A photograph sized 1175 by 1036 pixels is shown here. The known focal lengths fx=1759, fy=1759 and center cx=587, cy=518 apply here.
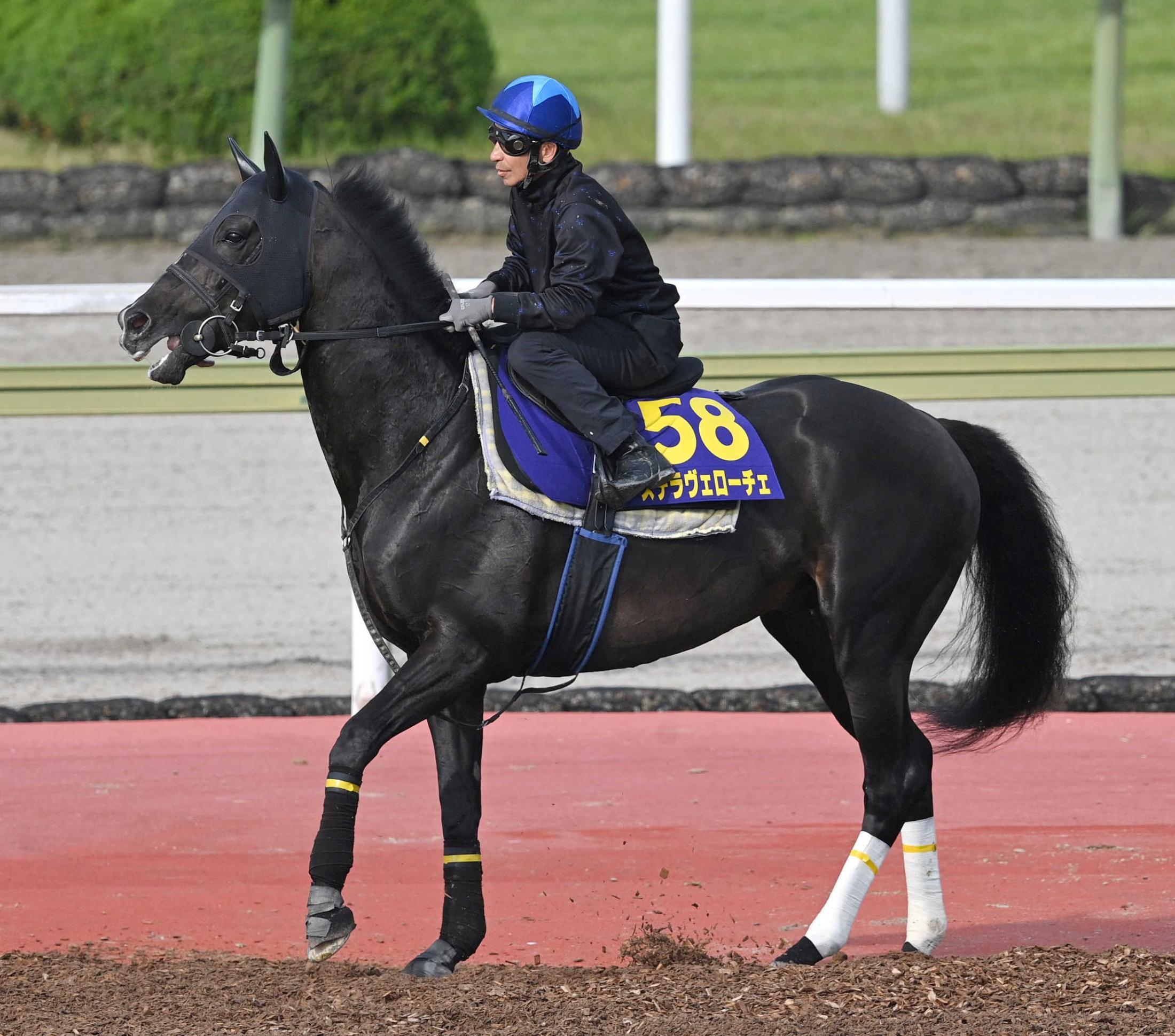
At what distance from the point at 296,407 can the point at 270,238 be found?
359 centimetres

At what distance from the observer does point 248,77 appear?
20.0 metres

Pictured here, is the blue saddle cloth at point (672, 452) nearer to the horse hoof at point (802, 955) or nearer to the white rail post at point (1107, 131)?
the horse hoof at point (802, 955)

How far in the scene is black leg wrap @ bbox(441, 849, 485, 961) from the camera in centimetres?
442

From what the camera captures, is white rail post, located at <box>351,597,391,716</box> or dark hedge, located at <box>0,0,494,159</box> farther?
dark hedge, located at <box>0,0,494,159</box>

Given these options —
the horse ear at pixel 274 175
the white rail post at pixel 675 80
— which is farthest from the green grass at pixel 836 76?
the horse ear at pixel 274 175

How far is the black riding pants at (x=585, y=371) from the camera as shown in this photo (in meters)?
4.29

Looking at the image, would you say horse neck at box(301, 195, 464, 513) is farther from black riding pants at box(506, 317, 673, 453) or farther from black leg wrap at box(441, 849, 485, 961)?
black leg wrap at box(441, 849, 485, 961)

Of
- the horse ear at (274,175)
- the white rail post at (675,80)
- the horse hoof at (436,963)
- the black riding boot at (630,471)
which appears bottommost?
the horse hoof at (436,963)

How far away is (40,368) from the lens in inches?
315

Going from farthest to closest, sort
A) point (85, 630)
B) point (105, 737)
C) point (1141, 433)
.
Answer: point (1141, 433) < point (85, 630) < point (105, 737)

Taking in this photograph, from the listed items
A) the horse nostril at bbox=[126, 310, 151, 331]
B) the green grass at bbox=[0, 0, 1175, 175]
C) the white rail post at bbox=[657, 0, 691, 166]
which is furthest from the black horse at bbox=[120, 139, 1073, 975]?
the green grass at bbox=[0, 0, 1175, 175]

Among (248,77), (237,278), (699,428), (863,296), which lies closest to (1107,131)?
(248,77)

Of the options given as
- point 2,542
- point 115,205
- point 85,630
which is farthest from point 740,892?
point 115,205

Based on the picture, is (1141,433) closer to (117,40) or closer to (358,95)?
(358,95)
